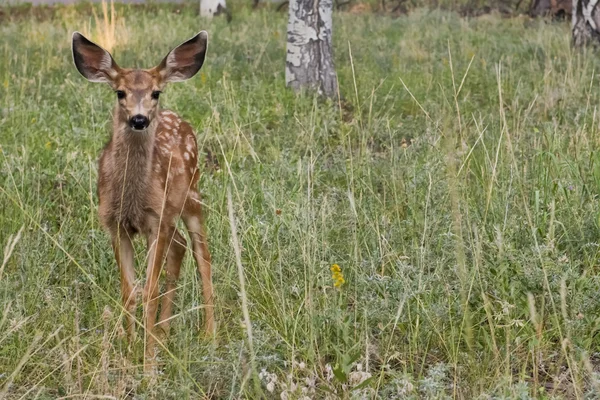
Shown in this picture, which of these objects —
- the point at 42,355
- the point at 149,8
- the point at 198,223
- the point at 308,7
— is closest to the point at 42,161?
the point at 198,223

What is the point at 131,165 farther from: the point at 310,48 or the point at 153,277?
the point at 310,48

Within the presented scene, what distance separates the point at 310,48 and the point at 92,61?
4.86m

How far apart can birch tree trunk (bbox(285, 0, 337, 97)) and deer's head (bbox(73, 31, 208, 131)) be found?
4439 millimetres

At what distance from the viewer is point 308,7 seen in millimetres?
9312

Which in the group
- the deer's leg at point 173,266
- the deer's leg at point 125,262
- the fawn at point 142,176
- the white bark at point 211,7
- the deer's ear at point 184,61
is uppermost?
the deer's ear at point 184,61

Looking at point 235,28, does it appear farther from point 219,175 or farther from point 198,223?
point 198,223

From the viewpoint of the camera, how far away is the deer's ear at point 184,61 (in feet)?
15.3

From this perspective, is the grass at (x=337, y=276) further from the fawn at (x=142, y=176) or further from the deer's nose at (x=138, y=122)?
the deer's nose at (x=138, y=122)

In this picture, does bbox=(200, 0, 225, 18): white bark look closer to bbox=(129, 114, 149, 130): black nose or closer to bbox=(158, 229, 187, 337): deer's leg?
bbox=(158, 229, 187, 337): deer's leg

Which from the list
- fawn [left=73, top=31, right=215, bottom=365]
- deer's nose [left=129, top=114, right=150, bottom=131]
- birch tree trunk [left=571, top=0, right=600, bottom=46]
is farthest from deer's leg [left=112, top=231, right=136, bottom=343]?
birch tree trunk [left=571, top=0, right=600, bottom=46]

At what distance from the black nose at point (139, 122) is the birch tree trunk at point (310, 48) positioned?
16.1 feet

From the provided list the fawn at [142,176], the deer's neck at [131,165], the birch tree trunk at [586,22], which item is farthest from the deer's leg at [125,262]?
the birch tree trunk at [586,22]

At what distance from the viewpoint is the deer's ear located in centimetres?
466

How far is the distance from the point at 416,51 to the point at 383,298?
310 inches
